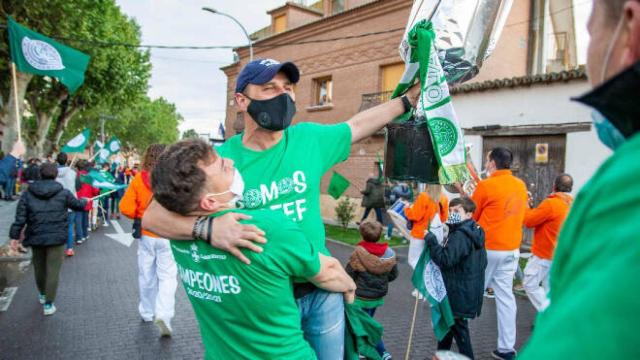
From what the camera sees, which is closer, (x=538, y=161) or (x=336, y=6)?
(x=538, y=161)

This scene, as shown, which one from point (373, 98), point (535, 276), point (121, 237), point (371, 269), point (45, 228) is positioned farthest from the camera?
point (373, 98)

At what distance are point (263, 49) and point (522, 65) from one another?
11719mm

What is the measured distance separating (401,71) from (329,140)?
1392 centimetres

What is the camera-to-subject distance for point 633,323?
0.50 m

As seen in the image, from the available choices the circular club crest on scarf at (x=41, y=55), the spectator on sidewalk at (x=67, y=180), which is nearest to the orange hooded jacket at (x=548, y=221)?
the circular club crest on scarf at (x=41, y=55)

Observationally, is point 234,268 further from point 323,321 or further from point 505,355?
point 505,355

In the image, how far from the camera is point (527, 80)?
1068 cm

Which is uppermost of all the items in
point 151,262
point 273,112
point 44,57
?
point 44,57

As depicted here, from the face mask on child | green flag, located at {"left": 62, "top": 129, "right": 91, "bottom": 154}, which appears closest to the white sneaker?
the face mask on child

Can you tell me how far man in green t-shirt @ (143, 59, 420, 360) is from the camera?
207 centimetres

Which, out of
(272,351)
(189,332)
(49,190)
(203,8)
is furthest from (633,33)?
(203,8)

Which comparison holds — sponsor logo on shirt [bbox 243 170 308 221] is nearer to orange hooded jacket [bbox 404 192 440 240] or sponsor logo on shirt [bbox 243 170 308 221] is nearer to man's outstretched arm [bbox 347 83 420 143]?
man's outstretched arm [bbox 347 83 420 143]

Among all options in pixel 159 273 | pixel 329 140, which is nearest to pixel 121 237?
pixel 159 273

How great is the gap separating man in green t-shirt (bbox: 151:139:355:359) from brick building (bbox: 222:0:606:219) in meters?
9.95
